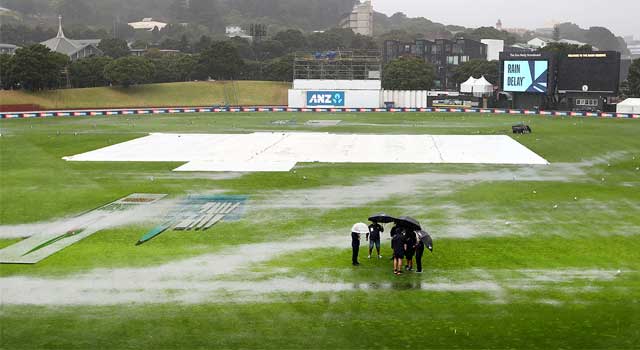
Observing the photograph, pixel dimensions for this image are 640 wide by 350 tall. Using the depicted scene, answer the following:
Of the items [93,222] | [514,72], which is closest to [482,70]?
[514,72]

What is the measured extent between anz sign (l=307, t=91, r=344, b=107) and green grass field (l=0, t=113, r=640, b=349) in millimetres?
76681

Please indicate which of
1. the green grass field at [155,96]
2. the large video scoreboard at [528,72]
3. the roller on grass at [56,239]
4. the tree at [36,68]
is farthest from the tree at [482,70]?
the roller on grass at [56,239]

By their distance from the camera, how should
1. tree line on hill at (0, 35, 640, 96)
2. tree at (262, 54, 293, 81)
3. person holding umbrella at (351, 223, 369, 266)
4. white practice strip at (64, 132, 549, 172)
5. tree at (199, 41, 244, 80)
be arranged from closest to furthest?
person holding umbrella at (351, 223, 369, 266) < white practice strip at (64, 132, 549, 172) < tree line on hill at (0, 35, 640, 96) < tree at (199, 41, 244, 80) < tree at (262, 54, 293, 81)

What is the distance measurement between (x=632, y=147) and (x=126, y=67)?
99893mm

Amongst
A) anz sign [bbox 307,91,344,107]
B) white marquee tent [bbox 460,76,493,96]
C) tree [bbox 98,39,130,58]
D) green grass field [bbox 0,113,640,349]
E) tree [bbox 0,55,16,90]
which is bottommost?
green grass field [bbox 0,113,640,349]

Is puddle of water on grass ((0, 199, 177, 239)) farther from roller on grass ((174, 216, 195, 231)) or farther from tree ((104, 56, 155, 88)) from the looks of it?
tree ((104, 56, 155, 88))

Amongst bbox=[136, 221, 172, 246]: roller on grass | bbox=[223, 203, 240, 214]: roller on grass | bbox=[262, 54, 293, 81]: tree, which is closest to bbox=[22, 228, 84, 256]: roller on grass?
bbox=[136, 221, 172, 246]: roller on grass

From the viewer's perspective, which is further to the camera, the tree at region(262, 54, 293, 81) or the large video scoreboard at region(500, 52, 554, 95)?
the tree at region(262, 54, 293, 81)

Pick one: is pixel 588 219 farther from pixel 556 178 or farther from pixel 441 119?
pixel 441 119

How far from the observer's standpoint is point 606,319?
17125mm

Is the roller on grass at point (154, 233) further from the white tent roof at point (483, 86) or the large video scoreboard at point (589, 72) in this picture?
the white tent roof at point (483, 86)

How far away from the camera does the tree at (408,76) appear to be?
15375 cm

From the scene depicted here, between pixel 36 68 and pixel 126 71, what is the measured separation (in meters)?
18.6

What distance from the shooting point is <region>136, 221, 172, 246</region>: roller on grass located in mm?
25516
